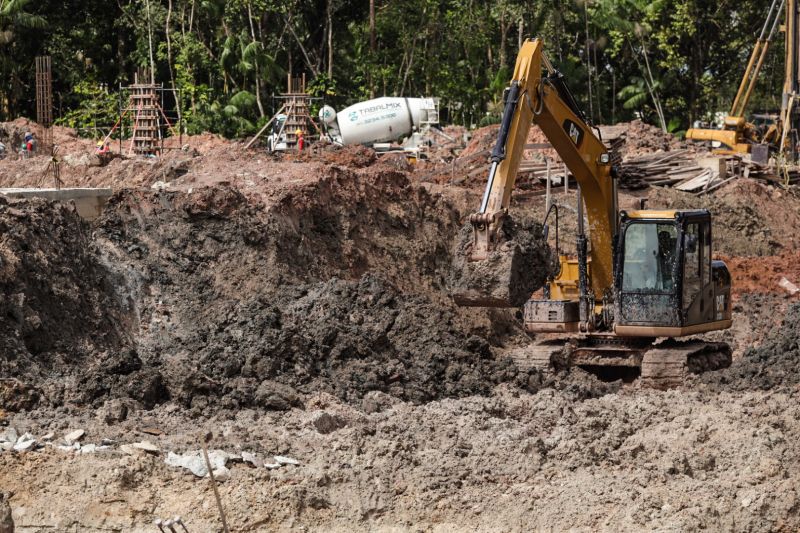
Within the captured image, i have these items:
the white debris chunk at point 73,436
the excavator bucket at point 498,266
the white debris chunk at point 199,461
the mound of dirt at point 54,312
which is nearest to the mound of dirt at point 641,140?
the excavator bucket at point 498,266

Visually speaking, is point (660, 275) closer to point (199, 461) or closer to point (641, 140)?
point (199, 461)

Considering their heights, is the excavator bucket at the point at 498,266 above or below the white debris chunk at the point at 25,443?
above

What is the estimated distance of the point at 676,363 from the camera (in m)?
13.1

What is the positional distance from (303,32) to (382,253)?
1961 centimetres

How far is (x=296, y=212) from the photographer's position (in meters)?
16.7

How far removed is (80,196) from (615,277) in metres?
6.69

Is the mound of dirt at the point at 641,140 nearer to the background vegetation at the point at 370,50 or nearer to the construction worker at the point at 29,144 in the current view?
the background vegetation at the point at 370,50

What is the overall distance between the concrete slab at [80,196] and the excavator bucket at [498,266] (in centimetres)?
533

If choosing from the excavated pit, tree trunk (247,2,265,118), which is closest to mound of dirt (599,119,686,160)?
tree trunk (247,2,265,118)

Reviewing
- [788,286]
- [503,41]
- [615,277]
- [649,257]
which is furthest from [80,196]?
[503,41]

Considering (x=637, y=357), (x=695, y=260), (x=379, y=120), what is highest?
(x=379, y=120)

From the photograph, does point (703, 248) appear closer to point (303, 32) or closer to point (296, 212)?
point (296, 212)

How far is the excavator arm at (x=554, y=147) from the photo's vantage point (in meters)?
11.4

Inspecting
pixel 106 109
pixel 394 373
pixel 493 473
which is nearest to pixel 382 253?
pixel 394 373
